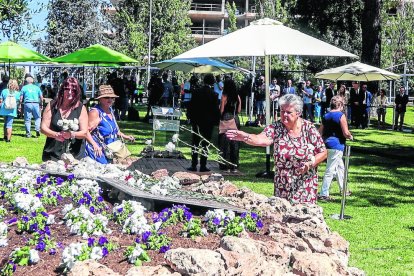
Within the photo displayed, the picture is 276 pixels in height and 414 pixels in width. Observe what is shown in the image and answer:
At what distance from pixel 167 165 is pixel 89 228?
9.59m

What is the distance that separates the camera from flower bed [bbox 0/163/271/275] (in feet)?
14.0

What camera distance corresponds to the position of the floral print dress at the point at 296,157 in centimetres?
667

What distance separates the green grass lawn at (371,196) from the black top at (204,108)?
127cm

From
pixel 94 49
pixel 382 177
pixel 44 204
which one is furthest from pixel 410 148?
pixel 44 204

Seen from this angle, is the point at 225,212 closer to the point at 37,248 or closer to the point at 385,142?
the point at 37,248

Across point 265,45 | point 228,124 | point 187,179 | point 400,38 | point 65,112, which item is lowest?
point 187,179

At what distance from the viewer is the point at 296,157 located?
21.9 feet

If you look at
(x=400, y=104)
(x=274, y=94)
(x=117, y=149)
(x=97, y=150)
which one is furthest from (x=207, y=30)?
(x=97, y=150)

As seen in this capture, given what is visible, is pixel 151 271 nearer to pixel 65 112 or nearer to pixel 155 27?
pixel 65 112

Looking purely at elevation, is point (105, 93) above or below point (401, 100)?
above

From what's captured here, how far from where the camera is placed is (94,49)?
24.5 meters

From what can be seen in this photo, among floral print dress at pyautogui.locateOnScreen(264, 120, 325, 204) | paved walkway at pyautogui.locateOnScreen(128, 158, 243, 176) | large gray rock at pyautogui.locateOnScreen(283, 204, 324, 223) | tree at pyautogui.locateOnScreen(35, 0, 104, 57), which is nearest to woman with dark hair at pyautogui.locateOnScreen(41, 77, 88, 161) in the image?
floral print dress at pyautogui.locateOnScreen(264, 120, 325, 204)

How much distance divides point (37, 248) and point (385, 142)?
20.1 m

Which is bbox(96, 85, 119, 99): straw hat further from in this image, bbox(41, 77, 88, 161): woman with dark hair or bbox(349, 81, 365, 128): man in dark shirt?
bbox(349, 81, 365, 128): man in dark shirt
